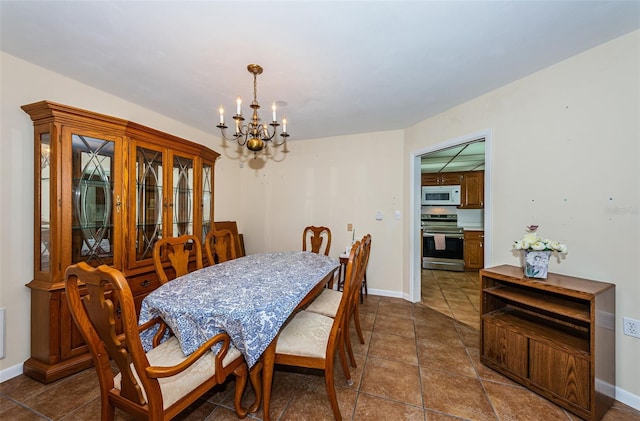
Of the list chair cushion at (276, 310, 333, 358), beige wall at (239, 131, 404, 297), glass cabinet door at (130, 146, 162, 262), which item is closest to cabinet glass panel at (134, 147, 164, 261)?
glass cabinet door at (130, 146, 162, 262)

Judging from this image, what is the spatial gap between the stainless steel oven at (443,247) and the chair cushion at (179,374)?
4.63 meters

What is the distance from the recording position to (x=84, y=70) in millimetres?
2053

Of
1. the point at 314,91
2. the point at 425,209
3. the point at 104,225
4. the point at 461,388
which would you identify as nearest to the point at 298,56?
the point at 314,91

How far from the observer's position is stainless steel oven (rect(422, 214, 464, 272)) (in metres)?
4.97

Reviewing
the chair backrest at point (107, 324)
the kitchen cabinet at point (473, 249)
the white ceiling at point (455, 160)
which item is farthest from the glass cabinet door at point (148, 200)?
the kitchen cabinet at point (473, 249)

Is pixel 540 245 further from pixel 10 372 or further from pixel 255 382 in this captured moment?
pixel 10 372

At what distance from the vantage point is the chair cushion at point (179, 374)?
3.70ft

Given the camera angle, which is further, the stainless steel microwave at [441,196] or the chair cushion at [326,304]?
the stainless steel microwave at [441,196]

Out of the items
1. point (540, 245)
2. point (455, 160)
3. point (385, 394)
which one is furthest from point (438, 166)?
point (385, 394)

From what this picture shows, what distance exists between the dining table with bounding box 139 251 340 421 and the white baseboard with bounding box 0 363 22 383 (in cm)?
132

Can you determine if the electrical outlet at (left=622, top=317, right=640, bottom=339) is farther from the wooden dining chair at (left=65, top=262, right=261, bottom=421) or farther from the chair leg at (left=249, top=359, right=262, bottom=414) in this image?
the wooden dining chair at (left=65, top=262, right=261, bottom=421)

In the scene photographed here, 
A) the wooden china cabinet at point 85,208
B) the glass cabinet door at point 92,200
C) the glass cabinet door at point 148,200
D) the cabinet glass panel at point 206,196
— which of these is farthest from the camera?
the cabinet glass panel at point 206,196

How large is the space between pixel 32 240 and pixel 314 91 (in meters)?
2.64

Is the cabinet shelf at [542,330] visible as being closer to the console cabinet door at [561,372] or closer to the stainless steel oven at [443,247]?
the console cabinet door at [561,372]
